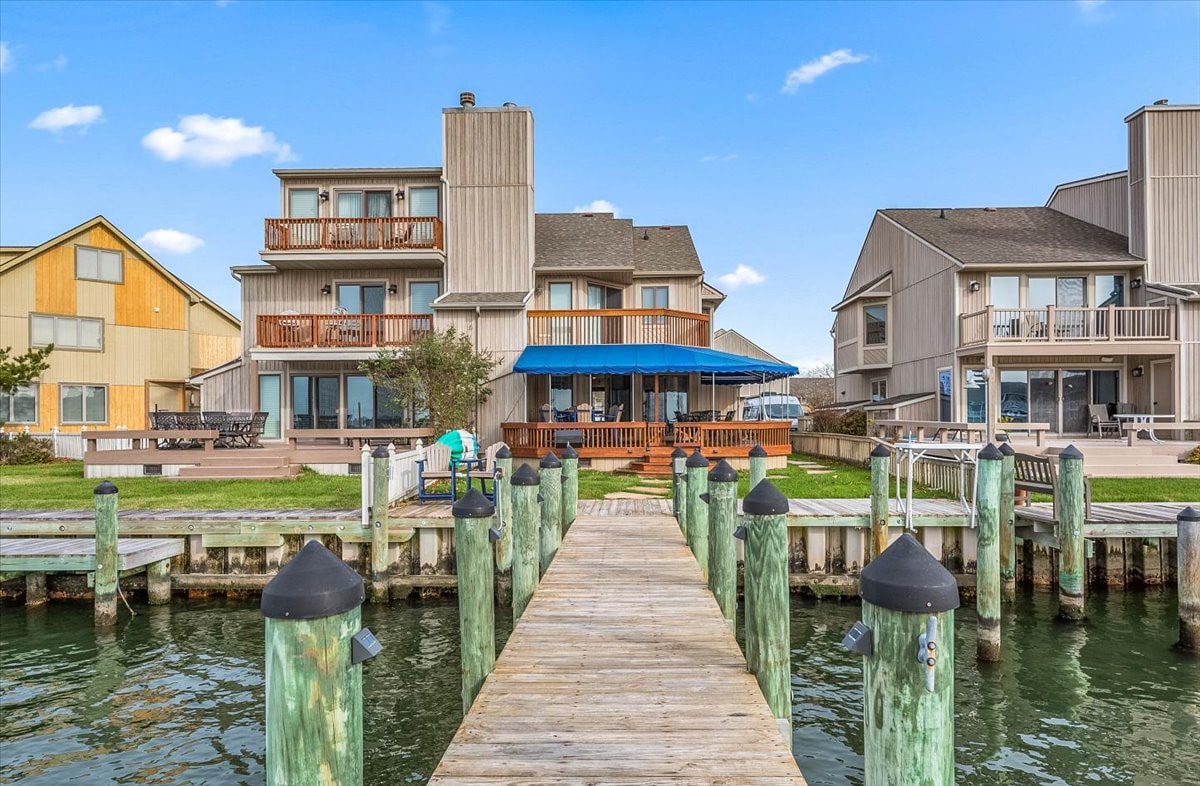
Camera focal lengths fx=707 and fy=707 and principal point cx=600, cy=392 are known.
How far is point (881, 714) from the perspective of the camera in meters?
2.54

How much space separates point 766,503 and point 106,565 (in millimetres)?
10020

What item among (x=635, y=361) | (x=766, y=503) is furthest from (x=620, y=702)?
(x=635, y=361)

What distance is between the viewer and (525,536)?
773 cm

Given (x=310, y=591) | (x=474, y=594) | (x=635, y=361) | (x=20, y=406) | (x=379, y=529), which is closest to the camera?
(x=310, y=591)

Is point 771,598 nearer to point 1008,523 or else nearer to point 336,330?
point 1008,523

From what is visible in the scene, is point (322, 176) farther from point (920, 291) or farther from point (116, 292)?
point (920, 291)

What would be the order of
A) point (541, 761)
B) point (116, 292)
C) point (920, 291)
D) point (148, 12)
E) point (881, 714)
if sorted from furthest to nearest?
point (116, 292) → point (920, 291) → point (148, 12) → point (541, 761) → point (881, 714)

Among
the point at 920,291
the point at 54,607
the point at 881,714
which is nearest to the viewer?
the point at 881,714

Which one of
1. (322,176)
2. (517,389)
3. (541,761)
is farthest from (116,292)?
(541,761)

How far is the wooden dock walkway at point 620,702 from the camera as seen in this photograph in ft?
11.8

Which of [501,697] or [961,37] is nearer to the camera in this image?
[501,697]

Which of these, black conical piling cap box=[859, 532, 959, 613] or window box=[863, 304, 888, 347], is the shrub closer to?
black conical piling cap box=[859, 532, 959, 613]

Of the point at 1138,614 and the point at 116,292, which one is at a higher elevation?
the point at 116,292

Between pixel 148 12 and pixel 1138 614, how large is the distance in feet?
93.0
